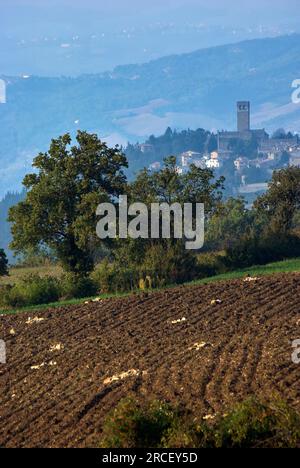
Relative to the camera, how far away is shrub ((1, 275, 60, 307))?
34.7m

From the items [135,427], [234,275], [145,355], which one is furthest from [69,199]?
[135,427]

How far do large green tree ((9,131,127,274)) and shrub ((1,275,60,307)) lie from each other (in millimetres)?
4097

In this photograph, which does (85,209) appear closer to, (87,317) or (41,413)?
(87,317)

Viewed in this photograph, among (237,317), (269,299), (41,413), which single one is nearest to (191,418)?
(41,413)

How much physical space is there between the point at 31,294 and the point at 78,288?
4.88ft

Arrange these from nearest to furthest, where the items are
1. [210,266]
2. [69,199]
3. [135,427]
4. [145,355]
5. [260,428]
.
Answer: [260,428] → [135,427] → [145,355] → [210,266] → [69,199]

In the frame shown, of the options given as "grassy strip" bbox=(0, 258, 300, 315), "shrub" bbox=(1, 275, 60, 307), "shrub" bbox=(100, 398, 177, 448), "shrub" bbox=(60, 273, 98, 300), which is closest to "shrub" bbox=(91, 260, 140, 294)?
"shrub" bbox=(60, 273, 98, 300)

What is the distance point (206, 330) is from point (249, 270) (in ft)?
42.6

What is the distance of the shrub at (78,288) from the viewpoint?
3503 cm

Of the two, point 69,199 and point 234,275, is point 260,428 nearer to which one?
point 234,275

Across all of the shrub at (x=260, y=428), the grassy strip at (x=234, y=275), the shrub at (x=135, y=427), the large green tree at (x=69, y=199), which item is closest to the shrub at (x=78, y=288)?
the grassy strip at (x=234, y=275)

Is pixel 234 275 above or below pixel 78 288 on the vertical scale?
above

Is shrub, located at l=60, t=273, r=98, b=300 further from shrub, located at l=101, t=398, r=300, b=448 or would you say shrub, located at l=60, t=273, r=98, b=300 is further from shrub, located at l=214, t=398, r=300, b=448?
shrub, located at l=214, t=398, r=300, b=448

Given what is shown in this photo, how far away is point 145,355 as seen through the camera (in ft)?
68.6
